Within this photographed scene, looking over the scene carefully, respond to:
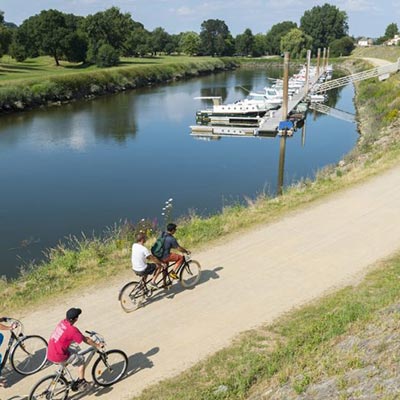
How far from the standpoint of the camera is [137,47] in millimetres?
119312

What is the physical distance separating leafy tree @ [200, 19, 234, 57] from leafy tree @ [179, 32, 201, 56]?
6.89m

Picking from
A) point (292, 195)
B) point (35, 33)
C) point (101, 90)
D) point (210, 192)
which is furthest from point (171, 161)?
point (35, 33)

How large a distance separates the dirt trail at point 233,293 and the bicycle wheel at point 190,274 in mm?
224

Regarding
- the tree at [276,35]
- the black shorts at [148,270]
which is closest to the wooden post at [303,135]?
the black shorts at [148,270]

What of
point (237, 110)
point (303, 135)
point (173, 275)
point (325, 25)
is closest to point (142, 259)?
point (173, 275)

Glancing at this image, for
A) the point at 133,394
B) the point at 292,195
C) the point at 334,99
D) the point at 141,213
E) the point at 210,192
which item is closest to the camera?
the point at 133,394

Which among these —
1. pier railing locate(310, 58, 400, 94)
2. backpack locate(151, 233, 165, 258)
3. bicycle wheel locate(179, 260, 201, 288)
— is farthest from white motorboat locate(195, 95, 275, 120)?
backpack locate(151, 233, 165, 258)

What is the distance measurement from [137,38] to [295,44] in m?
49.6

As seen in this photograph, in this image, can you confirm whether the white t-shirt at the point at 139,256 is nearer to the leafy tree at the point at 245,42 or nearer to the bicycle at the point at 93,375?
the bicycle at the point at 93,375

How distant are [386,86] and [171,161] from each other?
89.5ft

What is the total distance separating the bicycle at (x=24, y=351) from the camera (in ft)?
26.8

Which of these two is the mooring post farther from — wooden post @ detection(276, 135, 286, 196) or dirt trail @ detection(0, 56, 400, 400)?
dirt trail @ detection(0, 56, 400, 400)

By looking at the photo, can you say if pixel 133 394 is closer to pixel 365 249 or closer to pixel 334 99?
pixel 365 249

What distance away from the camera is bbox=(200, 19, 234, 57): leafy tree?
15025cm
